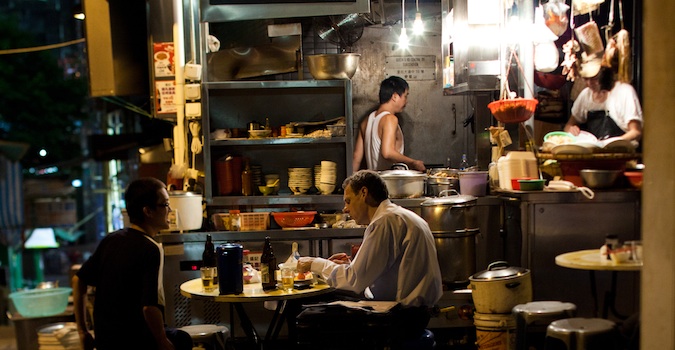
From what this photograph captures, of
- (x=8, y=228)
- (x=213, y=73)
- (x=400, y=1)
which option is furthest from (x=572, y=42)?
(x=8, y=228)

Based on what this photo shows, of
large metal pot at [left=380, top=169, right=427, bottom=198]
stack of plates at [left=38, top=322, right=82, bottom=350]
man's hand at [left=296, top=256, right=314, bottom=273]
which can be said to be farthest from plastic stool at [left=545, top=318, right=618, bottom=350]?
stack of plates at [left=38, top=322, right=82, bottom=350]

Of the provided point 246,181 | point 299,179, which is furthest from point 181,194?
point 299,179

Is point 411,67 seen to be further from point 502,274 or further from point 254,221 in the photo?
point 502,274

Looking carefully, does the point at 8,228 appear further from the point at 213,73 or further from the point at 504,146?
the point at 504,146

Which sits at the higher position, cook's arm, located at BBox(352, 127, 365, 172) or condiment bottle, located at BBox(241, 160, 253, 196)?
cook's arm, located at BBox(352, 127, 365, 172)

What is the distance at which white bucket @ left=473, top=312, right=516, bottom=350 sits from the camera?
648 cm

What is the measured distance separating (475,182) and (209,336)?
12.2 feet

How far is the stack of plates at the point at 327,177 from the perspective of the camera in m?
8.24

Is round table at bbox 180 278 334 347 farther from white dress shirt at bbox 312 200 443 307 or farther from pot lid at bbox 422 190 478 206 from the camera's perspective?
pot lid at bbox 422 190 478 206

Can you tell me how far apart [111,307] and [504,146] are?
5002 millimetres

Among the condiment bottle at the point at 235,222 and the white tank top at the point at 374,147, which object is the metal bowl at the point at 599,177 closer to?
the white tank top at the point at 374,147

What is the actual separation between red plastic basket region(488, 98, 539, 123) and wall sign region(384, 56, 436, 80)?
9.07ft

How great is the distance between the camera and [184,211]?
774 centimetres

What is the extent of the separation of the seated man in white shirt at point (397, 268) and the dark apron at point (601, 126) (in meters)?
2.12
